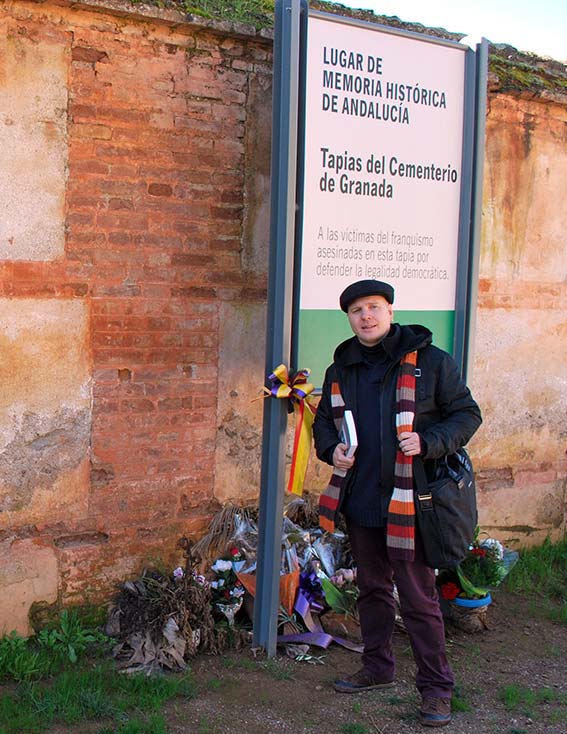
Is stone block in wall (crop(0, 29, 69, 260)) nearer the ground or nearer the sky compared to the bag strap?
nearer the sky

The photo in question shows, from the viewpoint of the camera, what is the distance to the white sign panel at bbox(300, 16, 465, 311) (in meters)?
4.83

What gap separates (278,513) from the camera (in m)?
4.87

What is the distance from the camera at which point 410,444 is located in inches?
164

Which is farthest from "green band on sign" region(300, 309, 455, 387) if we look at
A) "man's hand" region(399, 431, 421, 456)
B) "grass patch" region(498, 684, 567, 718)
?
"grass patch" region(498, 684, 567, 718)

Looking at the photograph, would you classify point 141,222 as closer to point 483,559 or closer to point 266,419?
point 266,419

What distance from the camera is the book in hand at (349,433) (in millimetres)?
4305

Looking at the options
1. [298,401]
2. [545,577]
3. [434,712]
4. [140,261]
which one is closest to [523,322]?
[545,577]

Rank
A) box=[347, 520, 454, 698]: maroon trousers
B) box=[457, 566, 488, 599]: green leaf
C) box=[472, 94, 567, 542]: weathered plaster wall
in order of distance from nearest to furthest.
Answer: box=[347, 520, 454, 698]: maroon trousers → box=[457, 566, 488, 599]: green leaf → box=[472, 94, 567, 542]: weathered plaster wall

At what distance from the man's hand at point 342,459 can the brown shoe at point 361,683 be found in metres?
1.06

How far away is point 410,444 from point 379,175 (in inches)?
63.0

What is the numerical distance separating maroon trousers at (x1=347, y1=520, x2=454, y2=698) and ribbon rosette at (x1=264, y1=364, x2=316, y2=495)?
485 millimetres

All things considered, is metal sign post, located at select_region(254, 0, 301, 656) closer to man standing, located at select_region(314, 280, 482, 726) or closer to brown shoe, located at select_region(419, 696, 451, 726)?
man standing, located at select_region(314, 280, 482, 726)

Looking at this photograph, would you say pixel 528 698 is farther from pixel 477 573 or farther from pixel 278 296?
pixel 278 296

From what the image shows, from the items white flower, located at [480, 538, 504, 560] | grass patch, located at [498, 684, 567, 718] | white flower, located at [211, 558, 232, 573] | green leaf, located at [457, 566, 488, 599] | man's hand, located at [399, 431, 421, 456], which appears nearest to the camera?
man's hand, located at [399, 431, 421, 456]
